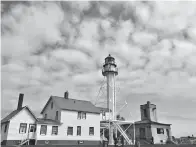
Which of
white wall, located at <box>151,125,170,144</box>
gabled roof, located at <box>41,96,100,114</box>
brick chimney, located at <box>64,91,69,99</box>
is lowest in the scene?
white wall, located at <box>151,125,170,144</box>

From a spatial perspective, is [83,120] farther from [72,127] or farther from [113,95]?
[113,95]

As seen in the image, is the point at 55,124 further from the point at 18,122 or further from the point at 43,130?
the point at 18,122

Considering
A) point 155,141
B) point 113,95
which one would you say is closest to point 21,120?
point 113,95

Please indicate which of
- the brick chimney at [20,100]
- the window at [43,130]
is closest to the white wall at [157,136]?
the window at [43,130]

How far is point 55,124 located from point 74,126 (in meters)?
3.41

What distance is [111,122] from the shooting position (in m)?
34.8

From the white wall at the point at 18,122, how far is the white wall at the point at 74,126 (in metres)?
1.84

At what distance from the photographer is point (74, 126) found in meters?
30.6

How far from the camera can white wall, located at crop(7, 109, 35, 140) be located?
2567cm

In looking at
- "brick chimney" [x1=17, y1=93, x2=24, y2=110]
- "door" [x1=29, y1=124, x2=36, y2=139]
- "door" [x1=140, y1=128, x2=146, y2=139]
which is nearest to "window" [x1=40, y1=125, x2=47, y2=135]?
"door" [x1=29, y1=124, x2=36, y2=139]

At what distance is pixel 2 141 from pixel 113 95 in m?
22.3

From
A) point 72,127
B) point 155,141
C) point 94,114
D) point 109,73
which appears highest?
point 109,73

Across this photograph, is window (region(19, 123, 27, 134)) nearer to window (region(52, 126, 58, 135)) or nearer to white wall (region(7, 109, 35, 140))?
Result: white wall (region(7, 109, 35, 140))

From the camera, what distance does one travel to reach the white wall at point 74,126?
92.6 ft
